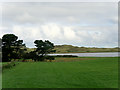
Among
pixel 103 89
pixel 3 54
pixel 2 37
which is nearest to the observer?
pixel 103 89

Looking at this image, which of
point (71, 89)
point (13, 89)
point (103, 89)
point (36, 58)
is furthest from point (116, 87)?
point (36, 58)

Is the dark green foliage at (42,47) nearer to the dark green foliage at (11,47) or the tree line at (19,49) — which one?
the tree line at (19,49)

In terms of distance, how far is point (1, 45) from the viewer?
148 feet

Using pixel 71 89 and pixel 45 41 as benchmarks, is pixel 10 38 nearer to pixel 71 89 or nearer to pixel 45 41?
pixel 45 41

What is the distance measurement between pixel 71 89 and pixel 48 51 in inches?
1582

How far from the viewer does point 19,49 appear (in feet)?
159

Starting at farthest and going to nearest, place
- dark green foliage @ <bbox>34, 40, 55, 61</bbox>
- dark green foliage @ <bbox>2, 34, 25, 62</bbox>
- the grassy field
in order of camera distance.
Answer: dark green foliage @ <bbox>34, 40, 55, 61</bbox>
dark green foliage @ <bbox>2, 34, 25, 62</bbox>
the grassy field

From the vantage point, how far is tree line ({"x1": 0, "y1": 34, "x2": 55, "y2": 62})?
43.4 m

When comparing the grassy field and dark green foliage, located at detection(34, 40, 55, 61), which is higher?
dark green foliage, located at detection(34, 40, 55, 61)

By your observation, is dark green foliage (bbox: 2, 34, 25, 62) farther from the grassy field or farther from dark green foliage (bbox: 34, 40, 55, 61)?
the grassy field

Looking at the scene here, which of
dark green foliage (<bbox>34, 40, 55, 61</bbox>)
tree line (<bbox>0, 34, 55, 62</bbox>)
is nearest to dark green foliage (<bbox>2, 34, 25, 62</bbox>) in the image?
tree line (<bbox>0, 34, 55, 62</bbox>)

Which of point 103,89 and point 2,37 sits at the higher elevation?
point 2,37

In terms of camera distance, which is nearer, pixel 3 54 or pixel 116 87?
pixel 116 87

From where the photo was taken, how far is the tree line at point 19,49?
43.4 meters
